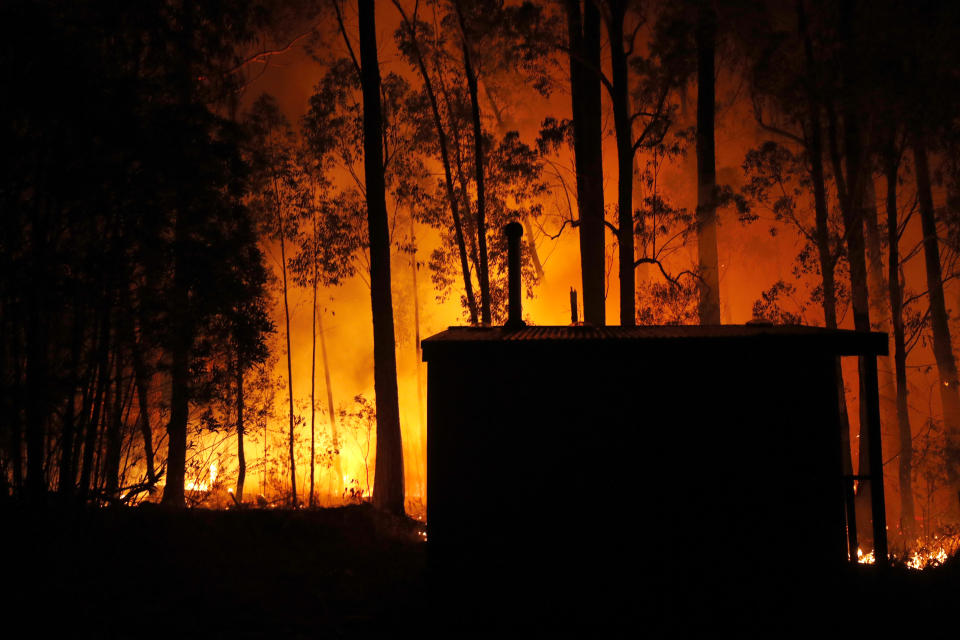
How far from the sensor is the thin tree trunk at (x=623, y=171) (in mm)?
9953

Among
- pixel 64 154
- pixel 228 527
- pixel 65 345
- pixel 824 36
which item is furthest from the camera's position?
pixel 824 36

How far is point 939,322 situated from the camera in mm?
12406

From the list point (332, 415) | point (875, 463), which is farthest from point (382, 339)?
point (332, 415)

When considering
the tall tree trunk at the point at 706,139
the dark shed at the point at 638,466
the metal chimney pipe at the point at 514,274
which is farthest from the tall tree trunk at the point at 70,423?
the tall tree trunk at the point at 706,139

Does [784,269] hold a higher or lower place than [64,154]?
higher

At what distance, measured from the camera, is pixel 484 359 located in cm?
398

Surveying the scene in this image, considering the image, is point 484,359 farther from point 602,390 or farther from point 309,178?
point 309,178

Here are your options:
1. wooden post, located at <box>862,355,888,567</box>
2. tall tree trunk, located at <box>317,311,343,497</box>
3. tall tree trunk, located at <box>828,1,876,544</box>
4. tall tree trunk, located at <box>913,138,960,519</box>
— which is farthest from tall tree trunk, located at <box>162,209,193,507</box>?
tall tree trunk, located at <box>913,138,960,519</box>

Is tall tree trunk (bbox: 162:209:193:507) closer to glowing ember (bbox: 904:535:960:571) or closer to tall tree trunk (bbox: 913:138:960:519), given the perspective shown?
glowing ember (bbox: 904:535:960:571)

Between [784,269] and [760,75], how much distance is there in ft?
32.4

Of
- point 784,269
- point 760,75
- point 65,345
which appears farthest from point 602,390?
point 784,269

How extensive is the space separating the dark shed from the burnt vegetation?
0.17 feet

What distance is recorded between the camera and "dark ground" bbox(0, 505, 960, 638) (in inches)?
146

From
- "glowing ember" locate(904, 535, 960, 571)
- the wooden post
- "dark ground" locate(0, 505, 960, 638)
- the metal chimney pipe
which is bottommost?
"glowing ember" locate(904, 535, 960, 571)
